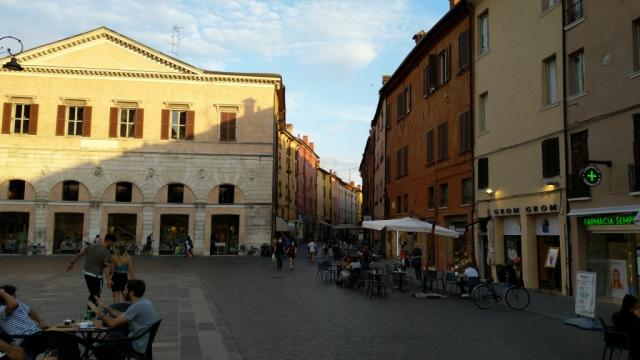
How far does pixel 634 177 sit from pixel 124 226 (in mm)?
33648

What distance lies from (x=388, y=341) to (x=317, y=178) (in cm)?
9211

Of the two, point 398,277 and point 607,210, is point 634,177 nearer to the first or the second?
point 607,210

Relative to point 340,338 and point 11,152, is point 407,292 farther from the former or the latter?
point 11,152

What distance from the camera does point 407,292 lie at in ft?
64.6

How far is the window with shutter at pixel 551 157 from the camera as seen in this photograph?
1858 cm

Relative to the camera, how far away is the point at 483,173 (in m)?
23.5

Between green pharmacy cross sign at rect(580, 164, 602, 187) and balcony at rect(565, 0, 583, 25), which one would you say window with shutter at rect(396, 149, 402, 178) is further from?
green pharmacy cross sign at rect(580, 164, 602, 187)

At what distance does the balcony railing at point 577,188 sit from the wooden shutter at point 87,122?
32845mm

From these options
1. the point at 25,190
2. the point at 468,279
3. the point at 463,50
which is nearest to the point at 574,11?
the point at 463,50

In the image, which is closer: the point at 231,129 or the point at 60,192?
the point at 60,192

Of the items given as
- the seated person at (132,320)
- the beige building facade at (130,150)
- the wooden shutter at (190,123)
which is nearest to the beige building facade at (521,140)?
the seated person at (132,320)

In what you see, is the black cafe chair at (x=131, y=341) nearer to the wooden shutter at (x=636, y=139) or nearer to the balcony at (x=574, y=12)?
the wooden shutter at (x=636, y=139)

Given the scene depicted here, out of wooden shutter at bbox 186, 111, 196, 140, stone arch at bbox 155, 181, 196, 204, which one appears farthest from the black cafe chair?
wooden shutter at bbox 186, 111, 196, 140

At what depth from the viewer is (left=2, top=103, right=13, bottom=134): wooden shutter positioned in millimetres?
39281
